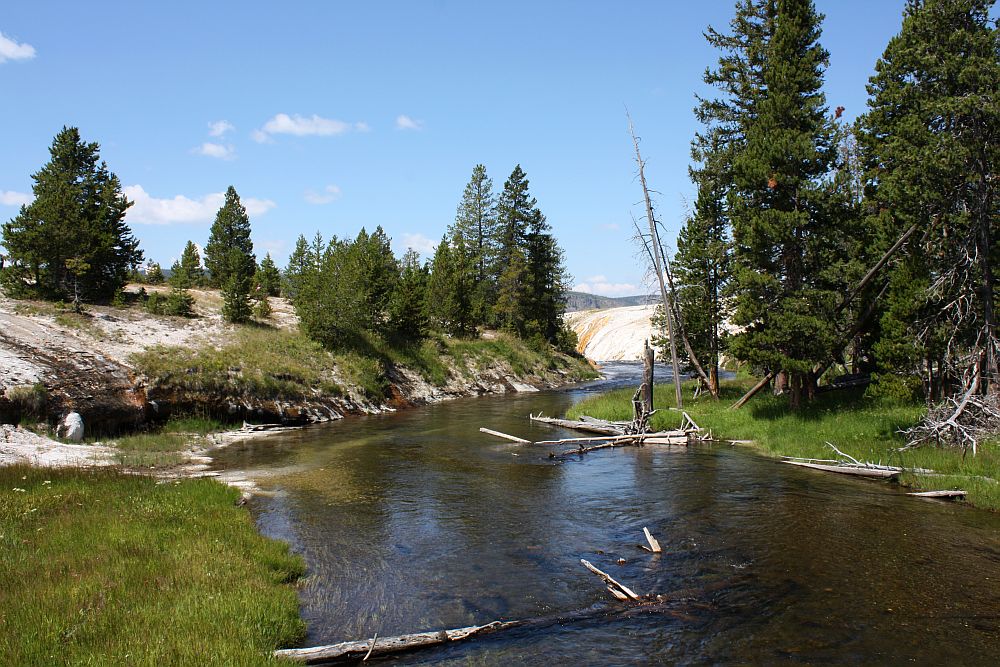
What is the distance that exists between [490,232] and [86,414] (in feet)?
189

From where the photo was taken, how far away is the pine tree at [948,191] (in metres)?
16.1

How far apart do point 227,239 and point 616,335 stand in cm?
8316

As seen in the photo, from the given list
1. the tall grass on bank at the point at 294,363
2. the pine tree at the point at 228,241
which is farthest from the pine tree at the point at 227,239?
the tall grass on bank at the point at 294,363

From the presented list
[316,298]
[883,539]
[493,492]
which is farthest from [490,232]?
[883,539]

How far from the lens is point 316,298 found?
4150 cm

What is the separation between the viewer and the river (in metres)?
8.40

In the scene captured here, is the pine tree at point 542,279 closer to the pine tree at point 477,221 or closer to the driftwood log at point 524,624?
the pine tree at point 477,221

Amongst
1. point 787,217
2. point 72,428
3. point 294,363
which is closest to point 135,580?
point 72,428

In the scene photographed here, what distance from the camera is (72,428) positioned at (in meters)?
22.8

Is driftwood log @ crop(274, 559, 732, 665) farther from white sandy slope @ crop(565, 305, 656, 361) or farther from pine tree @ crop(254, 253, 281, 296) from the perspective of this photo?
white sandy slope @ crop(565, 305, 656, 361)

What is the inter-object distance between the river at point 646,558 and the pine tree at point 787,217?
5177 mm

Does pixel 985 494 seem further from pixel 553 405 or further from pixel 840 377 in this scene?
pixel 553 405

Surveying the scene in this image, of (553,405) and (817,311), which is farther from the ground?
(817,311)

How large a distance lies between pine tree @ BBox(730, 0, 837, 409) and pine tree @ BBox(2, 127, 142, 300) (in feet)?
111
